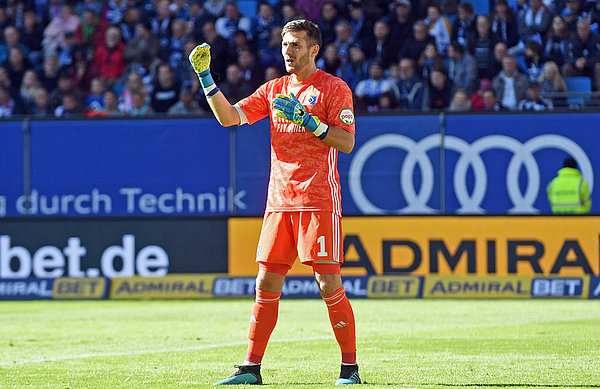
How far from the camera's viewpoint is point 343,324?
661cm

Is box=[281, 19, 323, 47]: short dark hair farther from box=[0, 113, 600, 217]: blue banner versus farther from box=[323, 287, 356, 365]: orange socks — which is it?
box=[0, 113, 600, 217]: blue banner

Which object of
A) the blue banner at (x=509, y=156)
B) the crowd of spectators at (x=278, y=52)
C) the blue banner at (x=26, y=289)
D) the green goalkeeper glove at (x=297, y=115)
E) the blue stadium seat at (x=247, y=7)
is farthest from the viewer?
the blue stadium seat at (x=247, y=7)

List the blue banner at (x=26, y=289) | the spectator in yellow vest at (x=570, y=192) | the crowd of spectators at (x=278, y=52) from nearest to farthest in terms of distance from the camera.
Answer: the blue banner at (x=26, y=289) < the spectator in yellow vest at (x=570, y=192) < the crowd of spectators at (x=278, y=52)

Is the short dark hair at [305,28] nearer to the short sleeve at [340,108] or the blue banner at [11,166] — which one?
the short sleeve at [340,108]

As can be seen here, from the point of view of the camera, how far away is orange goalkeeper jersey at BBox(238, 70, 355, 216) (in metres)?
6.61

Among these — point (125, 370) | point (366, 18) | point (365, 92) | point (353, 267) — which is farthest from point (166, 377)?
point (366, 18)

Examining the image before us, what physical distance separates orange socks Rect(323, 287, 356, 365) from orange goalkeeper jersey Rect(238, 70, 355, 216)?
1.73ft

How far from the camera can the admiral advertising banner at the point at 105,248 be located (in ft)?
51.9

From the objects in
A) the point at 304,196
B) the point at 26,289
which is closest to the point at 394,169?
the point at 26,289

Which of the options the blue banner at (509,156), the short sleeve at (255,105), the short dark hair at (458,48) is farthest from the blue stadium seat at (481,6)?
the short sleeve at (255,105)

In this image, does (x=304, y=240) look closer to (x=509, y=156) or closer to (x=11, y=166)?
(x=509, y=156)

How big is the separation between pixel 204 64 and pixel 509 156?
34.7 ft

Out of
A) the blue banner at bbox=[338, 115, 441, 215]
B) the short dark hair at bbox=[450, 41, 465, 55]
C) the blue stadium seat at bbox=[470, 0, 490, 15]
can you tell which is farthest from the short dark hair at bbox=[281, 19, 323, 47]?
the blue stadium seat at bbox=[470, 0, 490, 15]

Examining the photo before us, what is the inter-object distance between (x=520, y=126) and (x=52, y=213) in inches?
290
